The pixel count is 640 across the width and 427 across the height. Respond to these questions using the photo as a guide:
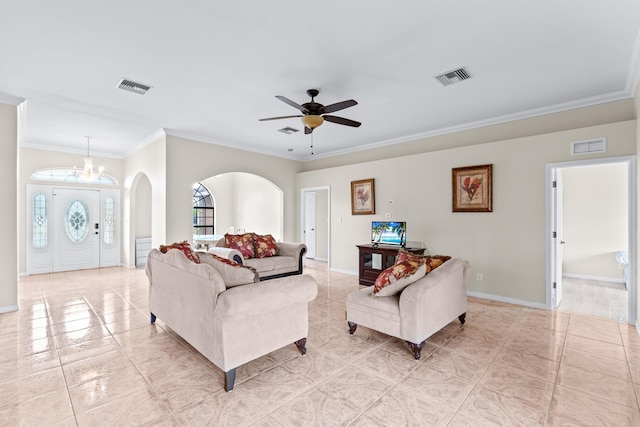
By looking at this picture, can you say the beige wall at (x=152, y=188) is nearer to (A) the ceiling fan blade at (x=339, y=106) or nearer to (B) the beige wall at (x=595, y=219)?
(A) the ceiling fan blade at (x=339, y=106)

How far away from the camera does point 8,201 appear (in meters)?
4.09

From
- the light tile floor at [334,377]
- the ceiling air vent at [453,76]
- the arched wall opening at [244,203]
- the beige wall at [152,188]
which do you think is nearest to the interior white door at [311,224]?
the arched wall opening at [244,203]

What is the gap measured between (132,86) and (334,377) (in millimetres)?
3969

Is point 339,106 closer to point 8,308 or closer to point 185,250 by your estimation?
point 185,250

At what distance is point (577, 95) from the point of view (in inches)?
157

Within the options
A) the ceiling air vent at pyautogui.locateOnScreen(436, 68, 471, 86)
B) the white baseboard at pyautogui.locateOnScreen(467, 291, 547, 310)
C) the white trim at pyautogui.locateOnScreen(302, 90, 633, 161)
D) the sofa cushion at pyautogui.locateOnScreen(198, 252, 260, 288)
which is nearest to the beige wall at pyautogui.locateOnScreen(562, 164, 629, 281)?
the white trim at pyautogui.locateOnScreen(302, 90, 633, 161)

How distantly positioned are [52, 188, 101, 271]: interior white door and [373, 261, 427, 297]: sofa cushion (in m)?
7.36

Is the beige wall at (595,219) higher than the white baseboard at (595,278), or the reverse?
the beige wall at (595,219)

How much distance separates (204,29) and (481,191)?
435 cm

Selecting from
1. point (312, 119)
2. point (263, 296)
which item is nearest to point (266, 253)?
point (312, 119)

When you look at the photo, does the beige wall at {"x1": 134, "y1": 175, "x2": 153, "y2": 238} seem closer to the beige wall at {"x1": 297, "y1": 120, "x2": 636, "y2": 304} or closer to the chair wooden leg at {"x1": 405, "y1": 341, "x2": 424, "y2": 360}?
the beige wall at {"x1": 297, "y1": 120, "x2": 636, "y2": 304}

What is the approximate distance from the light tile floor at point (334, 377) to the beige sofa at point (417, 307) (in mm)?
Result: 205

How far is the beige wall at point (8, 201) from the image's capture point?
4047 millimetres

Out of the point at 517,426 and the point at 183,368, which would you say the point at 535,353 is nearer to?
the point at 517,426
